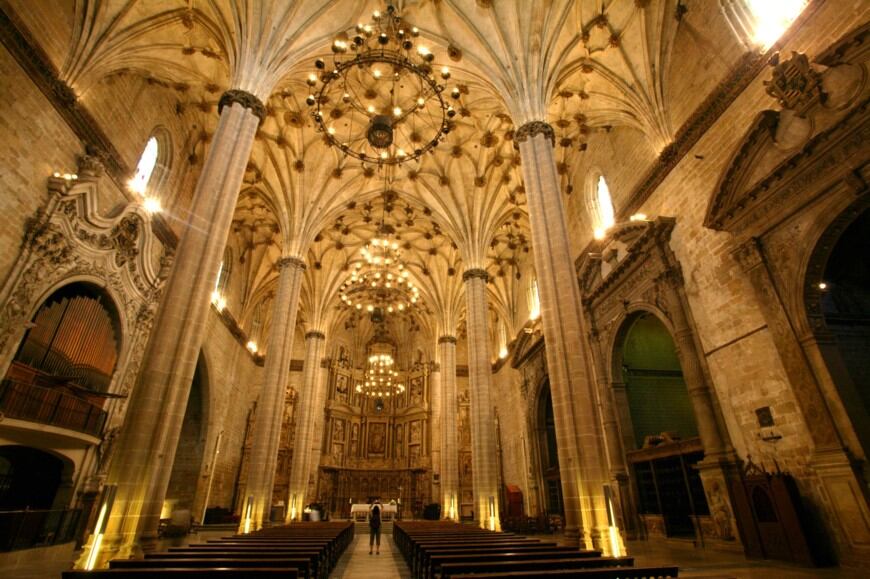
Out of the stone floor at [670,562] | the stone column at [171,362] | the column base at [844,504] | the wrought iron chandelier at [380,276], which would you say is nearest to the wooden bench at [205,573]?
the stone column at [171,362]

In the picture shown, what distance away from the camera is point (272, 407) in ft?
53.1

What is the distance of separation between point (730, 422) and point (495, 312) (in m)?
19.1

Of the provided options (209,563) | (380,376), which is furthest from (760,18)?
(380,376)

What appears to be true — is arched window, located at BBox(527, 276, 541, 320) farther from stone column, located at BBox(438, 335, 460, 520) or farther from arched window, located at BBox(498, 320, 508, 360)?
stone column, located at BBox(438, 335, 460, 520)

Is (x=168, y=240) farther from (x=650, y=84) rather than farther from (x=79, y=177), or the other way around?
(x=650, y=84)

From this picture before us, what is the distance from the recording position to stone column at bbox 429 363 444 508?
26812 mm

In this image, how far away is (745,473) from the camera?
29.4ft

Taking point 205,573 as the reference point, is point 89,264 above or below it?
above

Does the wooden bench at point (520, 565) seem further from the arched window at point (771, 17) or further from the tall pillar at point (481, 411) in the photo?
the tall pillar at point (481, 411)

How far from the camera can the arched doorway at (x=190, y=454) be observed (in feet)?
63.9

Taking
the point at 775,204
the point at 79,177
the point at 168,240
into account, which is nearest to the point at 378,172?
the point at 168,240

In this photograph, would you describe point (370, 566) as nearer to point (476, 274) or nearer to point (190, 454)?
point (476, 274)

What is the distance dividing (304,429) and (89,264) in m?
12.4

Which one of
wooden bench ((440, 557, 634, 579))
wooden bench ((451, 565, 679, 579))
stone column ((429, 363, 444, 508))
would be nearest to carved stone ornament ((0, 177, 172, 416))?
wooden bench ((440, 557, 634, 579))
